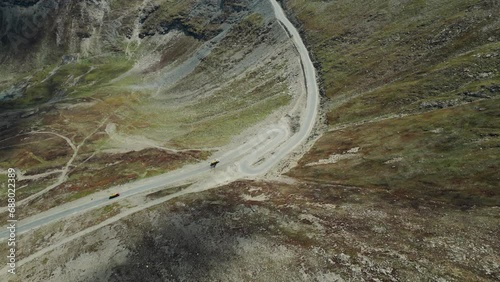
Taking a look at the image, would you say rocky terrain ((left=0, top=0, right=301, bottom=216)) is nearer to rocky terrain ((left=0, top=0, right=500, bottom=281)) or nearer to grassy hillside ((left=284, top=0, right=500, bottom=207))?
rocky terrain ((left=0, top=0, right=500, bottom=281))

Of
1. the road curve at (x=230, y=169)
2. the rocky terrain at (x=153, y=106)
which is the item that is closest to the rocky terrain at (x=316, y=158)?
the rocky terrain at (x=153, y=106)

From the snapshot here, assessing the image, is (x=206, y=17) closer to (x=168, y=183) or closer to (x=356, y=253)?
(x=168, y=183)

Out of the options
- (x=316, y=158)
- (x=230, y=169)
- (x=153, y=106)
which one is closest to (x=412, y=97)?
(x=316, y=158)

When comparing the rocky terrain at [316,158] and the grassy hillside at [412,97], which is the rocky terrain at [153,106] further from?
the grassy hillside at [412,97]

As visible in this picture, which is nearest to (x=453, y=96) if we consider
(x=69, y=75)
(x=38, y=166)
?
(x=38, y=166)

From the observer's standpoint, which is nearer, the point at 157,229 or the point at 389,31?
the point at 157,229

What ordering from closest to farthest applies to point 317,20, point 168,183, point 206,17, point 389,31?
point 168,183 < point 389,31 < point 317,20 < point 206,17
